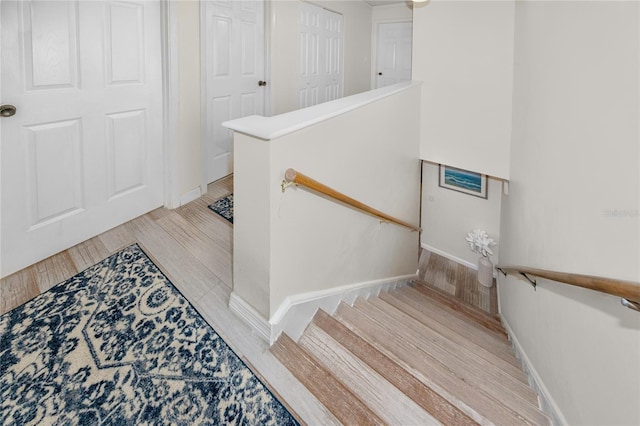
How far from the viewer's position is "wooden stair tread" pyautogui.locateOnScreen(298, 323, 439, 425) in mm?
1276

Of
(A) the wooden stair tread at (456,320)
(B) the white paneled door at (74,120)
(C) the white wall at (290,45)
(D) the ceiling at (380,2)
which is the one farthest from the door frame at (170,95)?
(D) the ceiling at (380,2)

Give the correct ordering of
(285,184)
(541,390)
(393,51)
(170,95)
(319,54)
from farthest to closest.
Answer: (393,51) < (319,54) < (170,95) < (541,390) < (285,184)

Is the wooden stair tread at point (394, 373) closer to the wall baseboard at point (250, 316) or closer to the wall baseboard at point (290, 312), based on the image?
the wall baseboard at point (290, 312)

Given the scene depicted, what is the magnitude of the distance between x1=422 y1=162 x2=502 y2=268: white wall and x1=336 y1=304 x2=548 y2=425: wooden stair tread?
358 centimetres

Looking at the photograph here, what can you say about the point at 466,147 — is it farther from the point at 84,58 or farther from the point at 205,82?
the point at 84,58

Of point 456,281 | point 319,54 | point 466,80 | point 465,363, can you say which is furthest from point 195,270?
point 456,281

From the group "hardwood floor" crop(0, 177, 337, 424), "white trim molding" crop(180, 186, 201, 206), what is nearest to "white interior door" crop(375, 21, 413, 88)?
"white trim molding" crop(180, 186, 201, 206)

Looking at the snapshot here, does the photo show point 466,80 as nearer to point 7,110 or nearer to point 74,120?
point 74,120

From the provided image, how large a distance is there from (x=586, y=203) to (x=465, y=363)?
955 mm

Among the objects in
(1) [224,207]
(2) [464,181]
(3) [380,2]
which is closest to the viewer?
(1) [224,207]

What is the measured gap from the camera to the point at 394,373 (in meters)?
1.46

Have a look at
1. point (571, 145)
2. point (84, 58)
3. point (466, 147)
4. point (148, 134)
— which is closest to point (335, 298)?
point (571, 145)

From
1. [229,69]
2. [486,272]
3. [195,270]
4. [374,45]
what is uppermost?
[374,45]

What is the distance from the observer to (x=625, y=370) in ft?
3.57
